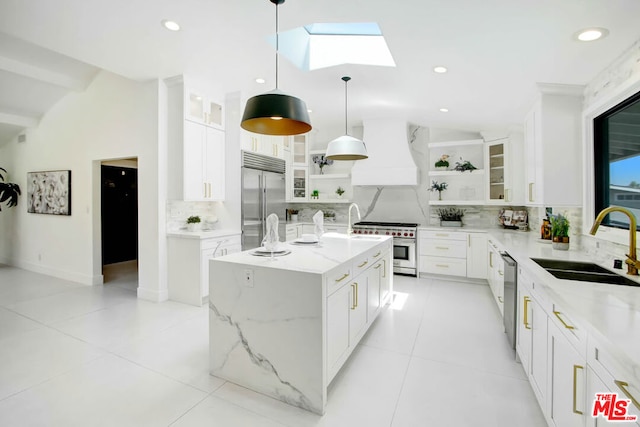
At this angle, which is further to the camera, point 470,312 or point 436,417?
point 470,312

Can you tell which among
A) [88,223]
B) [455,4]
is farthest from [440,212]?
[88,223]

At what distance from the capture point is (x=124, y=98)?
4.18 m

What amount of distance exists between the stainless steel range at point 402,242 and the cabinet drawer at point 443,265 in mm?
147

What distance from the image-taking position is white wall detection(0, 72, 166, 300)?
3.96 metres

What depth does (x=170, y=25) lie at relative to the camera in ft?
8.48

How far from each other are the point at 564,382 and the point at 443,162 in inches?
170

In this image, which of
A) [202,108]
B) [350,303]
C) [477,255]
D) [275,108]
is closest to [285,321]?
[350,303]

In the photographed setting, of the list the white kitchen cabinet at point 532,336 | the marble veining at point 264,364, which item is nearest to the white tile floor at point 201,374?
the marble veining at point 264,364

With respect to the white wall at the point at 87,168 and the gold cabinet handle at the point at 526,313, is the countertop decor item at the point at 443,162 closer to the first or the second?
the gold cabinet handle at the point at 526,313

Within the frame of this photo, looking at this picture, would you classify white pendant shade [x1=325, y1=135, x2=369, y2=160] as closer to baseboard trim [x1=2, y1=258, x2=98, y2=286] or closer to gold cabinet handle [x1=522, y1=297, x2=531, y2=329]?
gold cabinet handle [x1=522, y1=297, x2=531, y2=329]

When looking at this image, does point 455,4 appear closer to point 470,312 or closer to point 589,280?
point 589,280

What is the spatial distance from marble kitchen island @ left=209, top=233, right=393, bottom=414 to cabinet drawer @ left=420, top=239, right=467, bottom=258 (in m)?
2.95

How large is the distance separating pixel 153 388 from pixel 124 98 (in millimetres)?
3811

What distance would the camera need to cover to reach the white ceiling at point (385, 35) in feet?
6.47
